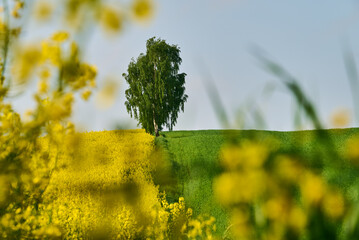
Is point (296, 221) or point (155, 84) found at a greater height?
point (155, 84)

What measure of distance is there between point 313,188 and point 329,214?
15cm

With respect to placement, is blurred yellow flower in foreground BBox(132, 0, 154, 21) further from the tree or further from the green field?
the tree

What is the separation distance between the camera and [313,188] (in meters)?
0.88

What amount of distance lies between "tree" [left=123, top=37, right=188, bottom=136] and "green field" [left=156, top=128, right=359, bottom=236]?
2350 mm

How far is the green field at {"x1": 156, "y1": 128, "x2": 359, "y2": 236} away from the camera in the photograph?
95cm

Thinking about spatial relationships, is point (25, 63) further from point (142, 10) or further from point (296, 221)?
point (296, 221)

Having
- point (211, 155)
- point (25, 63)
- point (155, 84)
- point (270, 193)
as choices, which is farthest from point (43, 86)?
point (155, 84)

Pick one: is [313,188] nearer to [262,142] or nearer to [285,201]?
[285,201]

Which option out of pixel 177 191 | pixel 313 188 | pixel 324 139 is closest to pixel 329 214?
pixel 313 188

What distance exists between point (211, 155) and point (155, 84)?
787 centimetres

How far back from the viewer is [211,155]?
12.9 m

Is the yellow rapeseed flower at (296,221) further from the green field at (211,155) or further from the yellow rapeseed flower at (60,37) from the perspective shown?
the yellow rapeseed flower at (60,37)

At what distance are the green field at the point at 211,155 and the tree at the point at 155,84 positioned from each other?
2.35 m

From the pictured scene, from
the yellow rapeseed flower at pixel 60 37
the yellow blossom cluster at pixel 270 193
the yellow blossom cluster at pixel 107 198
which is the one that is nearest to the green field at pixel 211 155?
the yellow blossom cluster at pixel 270 193
